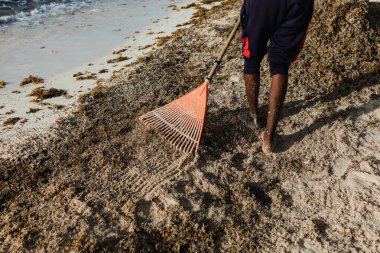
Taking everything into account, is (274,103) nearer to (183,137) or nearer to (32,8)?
(183,137)

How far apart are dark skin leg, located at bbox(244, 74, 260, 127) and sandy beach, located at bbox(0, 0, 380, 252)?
0.18m

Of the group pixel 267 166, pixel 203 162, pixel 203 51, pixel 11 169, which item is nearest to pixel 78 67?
pixel 203 51

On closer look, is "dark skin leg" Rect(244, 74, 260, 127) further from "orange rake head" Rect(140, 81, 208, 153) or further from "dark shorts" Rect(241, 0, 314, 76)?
"orange rake head" Rect(140, 81, 208, 153)

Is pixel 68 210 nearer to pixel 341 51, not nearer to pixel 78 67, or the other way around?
pixel 78 67

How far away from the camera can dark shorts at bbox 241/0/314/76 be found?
106 inches

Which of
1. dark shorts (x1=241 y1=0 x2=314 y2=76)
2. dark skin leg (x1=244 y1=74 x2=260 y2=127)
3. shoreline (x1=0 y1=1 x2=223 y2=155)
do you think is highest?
dark shorts (x1=241 y1=0 x2=314 y2=76)

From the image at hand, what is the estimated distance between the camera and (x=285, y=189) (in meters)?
2.80

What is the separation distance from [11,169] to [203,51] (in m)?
2.69

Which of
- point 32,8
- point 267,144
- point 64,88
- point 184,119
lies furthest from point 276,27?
point 32,8

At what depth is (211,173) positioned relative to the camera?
2.93 metres

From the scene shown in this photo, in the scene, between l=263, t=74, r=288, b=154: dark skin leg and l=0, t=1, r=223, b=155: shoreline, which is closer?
l=263, t=74, r=288, b=154: dark skin leg

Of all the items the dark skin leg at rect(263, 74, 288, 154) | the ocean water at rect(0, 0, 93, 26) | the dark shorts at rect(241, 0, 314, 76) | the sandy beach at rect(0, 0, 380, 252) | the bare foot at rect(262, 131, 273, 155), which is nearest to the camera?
the sandy beach at rect(0, 0, 380, 252)

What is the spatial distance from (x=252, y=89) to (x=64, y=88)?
7.09 feet

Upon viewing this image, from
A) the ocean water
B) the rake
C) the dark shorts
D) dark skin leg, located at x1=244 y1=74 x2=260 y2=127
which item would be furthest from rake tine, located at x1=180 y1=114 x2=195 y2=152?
the ocean water
